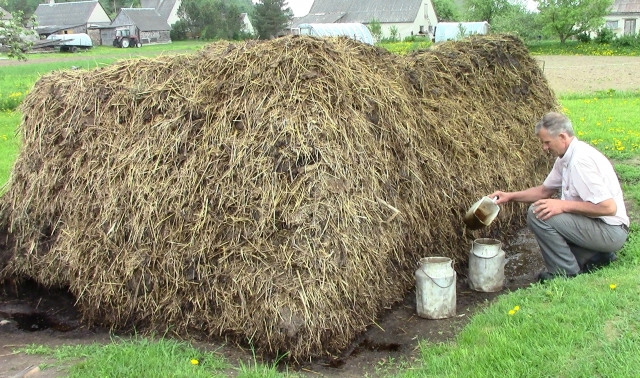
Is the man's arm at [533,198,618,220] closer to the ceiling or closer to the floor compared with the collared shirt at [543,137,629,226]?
closer to the floor

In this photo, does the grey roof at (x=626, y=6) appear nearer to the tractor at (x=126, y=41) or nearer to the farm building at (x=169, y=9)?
the tractor at (x=126, y=41)

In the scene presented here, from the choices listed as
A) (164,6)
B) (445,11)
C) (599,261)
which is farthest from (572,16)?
(164,6)

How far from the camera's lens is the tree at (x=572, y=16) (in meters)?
45.8

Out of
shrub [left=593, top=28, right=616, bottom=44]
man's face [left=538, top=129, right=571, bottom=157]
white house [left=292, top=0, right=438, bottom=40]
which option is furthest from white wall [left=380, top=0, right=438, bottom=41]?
man's face [left=538, top=129, right=571, bottom=157]

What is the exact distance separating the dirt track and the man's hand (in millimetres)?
11918

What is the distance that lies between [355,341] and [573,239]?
2.18 meters

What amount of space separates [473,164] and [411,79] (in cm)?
115

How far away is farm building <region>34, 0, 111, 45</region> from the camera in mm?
76438

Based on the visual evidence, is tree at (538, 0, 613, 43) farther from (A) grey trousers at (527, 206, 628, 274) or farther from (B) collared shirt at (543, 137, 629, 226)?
(A) grey trousers at (527, 206, 628, 274)

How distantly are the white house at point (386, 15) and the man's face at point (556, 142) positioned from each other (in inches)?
2585

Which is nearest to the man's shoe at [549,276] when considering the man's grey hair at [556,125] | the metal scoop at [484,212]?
the metal scoop at [484,212]

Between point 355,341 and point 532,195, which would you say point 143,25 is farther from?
point 355,341

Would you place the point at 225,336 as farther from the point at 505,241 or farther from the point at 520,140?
the point at 520,140

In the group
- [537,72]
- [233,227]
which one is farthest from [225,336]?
[537,72]
